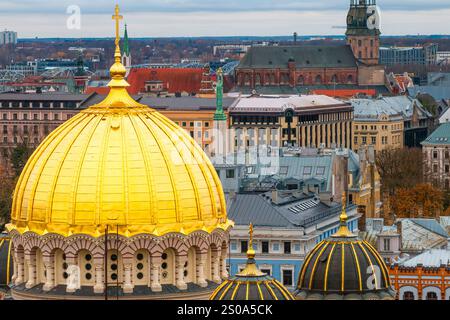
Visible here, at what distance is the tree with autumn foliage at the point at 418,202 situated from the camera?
12950cm

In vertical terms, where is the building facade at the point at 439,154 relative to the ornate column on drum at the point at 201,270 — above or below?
below

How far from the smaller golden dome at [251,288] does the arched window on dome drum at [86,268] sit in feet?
10.3

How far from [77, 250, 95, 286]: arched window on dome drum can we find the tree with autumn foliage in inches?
2583

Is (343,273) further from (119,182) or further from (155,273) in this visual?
(119,182)

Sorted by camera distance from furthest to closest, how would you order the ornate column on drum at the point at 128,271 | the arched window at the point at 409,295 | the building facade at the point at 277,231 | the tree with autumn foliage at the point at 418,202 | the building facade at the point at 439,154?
the building facade at the point at 439,154 → the tree with autumn foliage at the point at 418,202 → the building facade at the point at 277,231 → the arched window at the point at 409,295 → the ornate column on drum at the point at 128,271

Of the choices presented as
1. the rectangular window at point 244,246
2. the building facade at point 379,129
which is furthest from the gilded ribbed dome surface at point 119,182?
the building facade at point 379,129

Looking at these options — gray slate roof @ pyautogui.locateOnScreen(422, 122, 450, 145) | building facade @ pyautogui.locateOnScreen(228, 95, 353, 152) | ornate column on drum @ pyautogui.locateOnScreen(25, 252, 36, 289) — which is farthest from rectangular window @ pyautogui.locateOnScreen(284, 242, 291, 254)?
gray slate roof @ pyautogui.locateOnScreen(422, 122, 450, 145)

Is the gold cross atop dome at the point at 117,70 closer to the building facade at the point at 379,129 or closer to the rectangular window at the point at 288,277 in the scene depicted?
the rectangular window at the point at 288,277

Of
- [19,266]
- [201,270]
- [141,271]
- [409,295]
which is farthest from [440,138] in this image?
[141,271]

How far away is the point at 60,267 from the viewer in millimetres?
62438

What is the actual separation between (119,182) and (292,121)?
122m

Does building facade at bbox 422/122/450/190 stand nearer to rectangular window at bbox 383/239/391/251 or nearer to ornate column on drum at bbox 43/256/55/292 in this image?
rectangular window at bbox 383/239/391/251

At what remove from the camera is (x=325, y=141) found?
186m

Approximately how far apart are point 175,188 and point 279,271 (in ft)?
105
